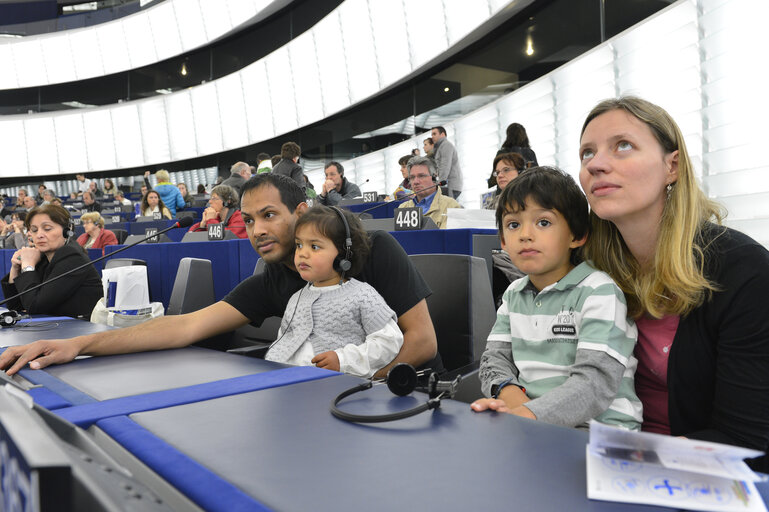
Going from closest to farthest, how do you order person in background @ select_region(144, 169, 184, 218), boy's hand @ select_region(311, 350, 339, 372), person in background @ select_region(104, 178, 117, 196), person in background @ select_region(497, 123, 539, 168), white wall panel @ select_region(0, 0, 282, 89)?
boy's hand @ select_region(311, 350, 339, 372)
person in background @ select_region(497, 123, 539, 168)
person in background @ select_region(144, 169, 184, 218)
white wall panel @ select_region(0, 0, 282, 89)
person in background @ select_region(104, 178, 117, 196)

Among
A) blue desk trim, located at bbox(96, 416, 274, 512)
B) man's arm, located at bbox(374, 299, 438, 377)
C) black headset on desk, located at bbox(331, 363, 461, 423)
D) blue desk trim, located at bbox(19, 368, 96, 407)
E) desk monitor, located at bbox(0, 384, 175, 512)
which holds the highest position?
desk monitor, located at bbox(0, 384, 175, 512)

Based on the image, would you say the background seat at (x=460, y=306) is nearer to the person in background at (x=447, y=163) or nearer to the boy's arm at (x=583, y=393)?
the boy's arm at (x=583, y=393)

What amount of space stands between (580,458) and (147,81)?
66.7 feet

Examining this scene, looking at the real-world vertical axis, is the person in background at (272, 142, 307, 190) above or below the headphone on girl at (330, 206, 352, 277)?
above

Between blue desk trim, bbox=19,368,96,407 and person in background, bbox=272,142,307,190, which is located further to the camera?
person in background, bbox=272,142,307,190

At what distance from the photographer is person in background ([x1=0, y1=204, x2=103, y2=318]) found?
3.07 m

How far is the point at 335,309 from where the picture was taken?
1.58 meters

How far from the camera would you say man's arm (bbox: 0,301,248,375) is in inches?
50.0

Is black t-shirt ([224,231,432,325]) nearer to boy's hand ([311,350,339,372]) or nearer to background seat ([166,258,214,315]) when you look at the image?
boy's hand ([311,350,339,372])

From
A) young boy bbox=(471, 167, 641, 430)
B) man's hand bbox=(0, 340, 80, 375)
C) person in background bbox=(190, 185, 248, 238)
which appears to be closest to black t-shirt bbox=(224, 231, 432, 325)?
young boy bbox=(471, 167, 641, 430)

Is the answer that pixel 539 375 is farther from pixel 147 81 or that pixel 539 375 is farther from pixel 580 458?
pixel 147 81

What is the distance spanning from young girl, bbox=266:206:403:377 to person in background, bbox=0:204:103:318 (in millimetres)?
2064

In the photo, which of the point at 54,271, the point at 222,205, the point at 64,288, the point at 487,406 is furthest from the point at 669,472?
the point at 222,205

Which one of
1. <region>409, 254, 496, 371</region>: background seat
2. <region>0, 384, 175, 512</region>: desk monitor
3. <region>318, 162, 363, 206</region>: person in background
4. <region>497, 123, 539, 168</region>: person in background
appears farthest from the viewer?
<region>318, 162, 363, 206</region>: person in background
